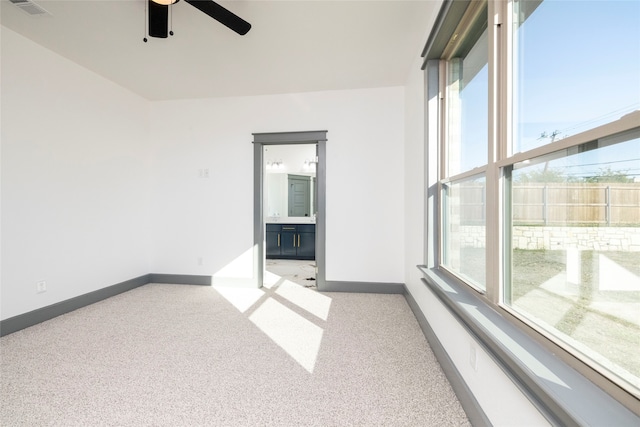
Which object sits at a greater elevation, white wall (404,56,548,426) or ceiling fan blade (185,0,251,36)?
ceiling fan blade (185,0,251,36)

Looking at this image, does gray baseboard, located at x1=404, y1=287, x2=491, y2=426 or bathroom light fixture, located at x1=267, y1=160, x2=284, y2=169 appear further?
bathroom light fixture, located at x1=267, y1=160, x2=284, y2=169

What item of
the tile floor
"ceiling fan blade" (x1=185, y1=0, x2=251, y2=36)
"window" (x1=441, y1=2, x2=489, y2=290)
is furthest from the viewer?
the tile floor

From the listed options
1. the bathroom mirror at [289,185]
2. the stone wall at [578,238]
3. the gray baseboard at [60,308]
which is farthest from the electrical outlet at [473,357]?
the bathroom mirror at [289,185]

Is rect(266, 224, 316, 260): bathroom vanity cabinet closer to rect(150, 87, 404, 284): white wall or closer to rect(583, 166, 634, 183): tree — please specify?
rect(150, 87, 404, 284): white wall

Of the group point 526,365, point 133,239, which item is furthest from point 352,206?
point 133,239

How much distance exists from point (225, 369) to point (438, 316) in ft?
5.21

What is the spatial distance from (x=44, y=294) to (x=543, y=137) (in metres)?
4.19

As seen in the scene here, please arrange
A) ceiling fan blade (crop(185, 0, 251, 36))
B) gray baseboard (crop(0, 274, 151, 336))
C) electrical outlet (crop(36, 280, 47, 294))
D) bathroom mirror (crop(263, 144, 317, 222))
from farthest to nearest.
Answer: bathroom mirror (crop(263, 144, 317, 222)) < electrical outlet (crop(36, 280, 47, 294)) < gray baseboard (crop(0, 274, 151, 336)) < ceiling fan blade (crop(185, 0, 251, 36))

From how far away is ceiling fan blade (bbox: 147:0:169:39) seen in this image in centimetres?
196

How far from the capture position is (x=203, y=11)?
1.85m

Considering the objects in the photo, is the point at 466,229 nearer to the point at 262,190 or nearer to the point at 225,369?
the point at 225,369

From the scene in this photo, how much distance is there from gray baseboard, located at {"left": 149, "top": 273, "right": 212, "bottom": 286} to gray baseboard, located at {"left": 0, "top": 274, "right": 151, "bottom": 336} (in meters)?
0.20

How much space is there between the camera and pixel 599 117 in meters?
0.81

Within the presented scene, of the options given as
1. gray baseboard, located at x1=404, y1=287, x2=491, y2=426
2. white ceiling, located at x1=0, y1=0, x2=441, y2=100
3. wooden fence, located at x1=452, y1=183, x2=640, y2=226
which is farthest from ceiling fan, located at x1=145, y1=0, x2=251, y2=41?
gray baseboard, located at x1=404, y1=287, x2=491, y2=426
